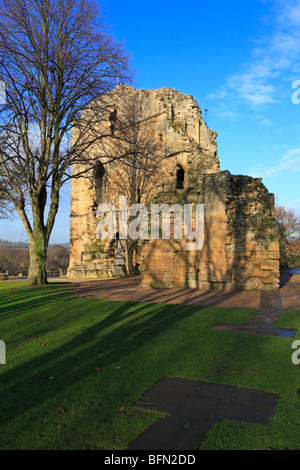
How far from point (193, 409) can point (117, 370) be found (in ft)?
4.58

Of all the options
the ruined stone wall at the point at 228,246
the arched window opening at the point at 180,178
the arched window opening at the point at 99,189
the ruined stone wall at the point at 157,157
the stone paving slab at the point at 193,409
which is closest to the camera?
the stone paving slab at the point at 193,409

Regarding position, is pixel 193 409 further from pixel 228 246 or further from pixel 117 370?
pixel 228 246

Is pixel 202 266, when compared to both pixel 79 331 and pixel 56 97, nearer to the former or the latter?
pixel 79 331

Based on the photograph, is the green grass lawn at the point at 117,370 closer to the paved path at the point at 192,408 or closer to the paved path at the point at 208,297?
the paved path at the point at 192,408

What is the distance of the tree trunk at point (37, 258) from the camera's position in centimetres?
1336

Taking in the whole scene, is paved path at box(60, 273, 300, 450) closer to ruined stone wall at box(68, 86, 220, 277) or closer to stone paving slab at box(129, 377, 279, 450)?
stone paving slab at box(129, 377, 279, 450)

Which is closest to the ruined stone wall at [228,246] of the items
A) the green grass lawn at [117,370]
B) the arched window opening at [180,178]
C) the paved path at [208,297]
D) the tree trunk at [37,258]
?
A: the paved path at [208,297]

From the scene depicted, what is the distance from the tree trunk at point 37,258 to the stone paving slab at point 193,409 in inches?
409

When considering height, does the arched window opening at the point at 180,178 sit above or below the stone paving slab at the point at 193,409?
above

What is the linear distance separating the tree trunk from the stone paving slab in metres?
10.4

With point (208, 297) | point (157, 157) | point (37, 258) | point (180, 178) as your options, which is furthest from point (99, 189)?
point (208, 297)

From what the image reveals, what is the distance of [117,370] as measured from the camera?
4.44 meters

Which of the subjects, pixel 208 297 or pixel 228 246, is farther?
pixel 228 246
